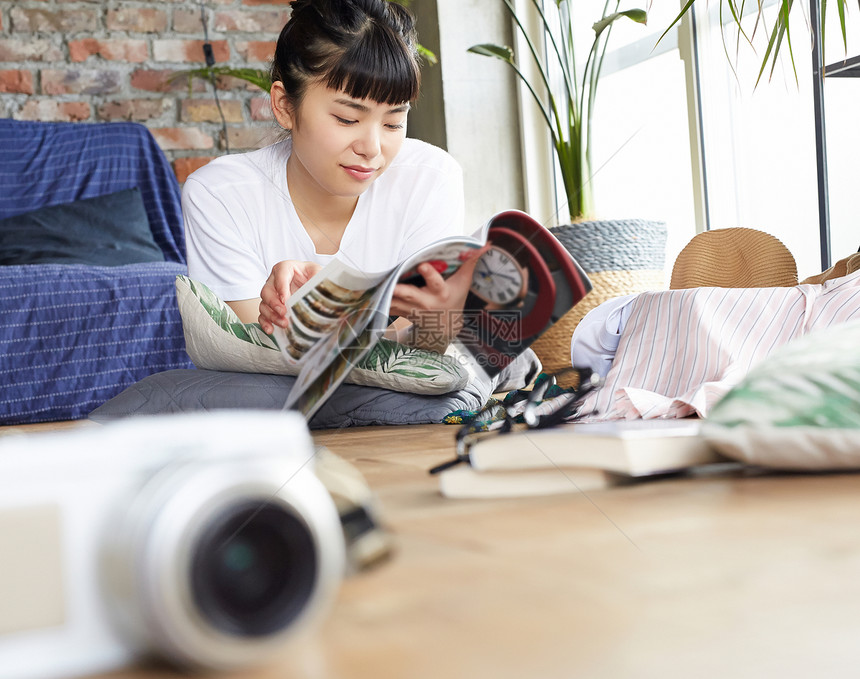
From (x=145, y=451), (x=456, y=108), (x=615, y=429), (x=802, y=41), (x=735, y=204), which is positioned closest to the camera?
(x=145, y=451)

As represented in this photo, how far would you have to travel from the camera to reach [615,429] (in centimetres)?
39

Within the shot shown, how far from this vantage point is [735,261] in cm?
127

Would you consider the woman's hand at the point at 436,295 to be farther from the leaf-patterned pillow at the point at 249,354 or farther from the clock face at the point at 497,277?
the leaf-patterned pillow at the point at 249,354

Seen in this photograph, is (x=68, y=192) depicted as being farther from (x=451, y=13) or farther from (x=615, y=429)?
(x=615, y=429)

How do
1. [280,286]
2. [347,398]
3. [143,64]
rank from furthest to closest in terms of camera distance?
[143,64]
[347,398]
[280,286]

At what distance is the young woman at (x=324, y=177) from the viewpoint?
2.30 feet

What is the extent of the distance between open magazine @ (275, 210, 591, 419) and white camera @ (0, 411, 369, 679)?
0.17 meters

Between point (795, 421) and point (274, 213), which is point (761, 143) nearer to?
point (274, 213)

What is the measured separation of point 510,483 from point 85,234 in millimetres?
2077

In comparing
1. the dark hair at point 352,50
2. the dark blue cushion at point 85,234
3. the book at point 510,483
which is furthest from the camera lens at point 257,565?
the dark blue cushion at point 85,234

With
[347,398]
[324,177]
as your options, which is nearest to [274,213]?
[324,177]

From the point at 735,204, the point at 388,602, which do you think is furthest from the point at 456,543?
the point at 735,204

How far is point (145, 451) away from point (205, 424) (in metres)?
0.01

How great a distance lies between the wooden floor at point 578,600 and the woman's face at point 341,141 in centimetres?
48
